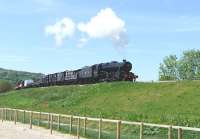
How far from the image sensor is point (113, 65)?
72188mm

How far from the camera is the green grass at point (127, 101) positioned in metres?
43.0

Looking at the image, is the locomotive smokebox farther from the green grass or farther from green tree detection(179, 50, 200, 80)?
green tree detection(179, 50, 200, 80)

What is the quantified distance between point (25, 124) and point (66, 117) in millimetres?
9488

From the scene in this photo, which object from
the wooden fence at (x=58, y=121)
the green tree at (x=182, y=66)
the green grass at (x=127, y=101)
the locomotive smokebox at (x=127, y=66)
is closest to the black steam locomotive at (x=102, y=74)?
the locomotive smokebox at (x=127, y=66)

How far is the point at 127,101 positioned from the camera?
57750 mm

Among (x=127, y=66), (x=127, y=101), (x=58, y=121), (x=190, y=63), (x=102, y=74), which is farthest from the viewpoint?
(x=190, y=63)

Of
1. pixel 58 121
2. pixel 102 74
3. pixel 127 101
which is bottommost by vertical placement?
pixel 58 121

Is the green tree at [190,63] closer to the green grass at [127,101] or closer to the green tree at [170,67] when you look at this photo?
the green tree at [170,67]

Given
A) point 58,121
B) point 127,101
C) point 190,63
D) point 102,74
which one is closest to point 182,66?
point 190,63

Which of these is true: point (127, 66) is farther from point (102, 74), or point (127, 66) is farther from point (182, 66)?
point (182, 66)

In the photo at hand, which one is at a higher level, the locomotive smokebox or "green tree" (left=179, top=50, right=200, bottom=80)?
"green tree" (left=179, top=50, right=200, bottom=80)

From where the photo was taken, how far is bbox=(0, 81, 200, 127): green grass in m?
43.0

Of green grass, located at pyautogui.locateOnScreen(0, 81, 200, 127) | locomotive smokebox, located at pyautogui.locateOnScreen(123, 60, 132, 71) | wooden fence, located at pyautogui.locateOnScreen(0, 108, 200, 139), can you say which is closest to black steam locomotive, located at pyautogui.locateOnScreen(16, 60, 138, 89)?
locomotive smokebox, located at pyautogui.locateOnScreen(123, 60, 132, 71)

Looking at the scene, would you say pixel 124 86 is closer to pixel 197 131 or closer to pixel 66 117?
pixel 66 117
